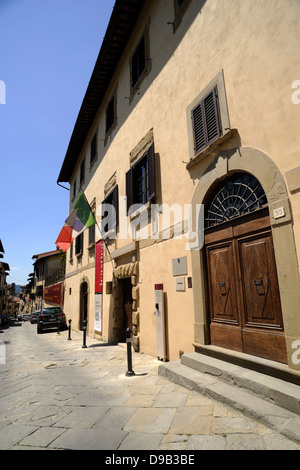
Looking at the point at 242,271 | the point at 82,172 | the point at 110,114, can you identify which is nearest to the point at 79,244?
the point at 82,172

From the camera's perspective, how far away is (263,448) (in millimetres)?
2299

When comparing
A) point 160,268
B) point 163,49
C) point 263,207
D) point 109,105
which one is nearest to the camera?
point 263,207

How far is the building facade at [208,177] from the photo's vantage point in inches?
140

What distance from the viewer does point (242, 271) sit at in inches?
162

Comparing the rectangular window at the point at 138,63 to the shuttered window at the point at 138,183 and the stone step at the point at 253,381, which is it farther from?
the stone step at the point at 253,381

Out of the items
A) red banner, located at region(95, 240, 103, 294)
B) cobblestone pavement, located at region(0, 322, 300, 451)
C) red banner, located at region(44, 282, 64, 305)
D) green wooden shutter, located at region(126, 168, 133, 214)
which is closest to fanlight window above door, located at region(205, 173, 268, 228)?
cobblestone pavement, located at region(0, 322, 300, 451)

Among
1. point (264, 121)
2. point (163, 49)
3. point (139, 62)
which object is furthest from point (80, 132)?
point (264, 121)

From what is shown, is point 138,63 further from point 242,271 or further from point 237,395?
point 237,395

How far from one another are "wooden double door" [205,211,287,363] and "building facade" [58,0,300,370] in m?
0.02

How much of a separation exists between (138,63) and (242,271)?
756 cm

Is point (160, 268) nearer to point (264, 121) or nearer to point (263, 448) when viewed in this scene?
point (264, 121)

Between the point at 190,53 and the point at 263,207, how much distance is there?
413cm

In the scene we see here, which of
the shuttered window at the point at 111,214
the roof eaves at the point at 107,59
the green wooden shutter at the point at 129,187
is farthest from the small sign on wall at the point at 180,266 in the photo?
the roof eaves at the point at 107,59

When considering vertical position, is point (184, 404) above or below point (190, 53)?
below
